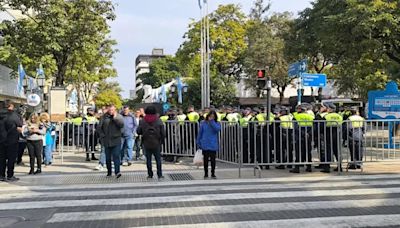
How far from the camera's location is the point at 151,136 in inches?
440

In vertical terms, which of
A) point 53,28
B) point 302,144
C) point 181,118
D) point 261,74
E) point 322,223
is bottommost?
point 322,223

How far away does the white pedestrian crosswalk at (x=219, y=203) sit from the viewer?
673 cm

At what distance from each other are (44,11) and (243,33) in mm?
33134

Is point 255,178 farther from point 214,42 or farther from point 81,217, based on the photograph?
point 214,42

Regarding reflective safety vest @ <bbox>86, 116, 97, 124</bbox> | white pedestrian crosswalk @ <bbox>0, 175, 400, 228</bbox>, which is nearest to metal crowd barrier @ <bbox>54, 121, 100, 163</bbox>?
reflective safety vest @ <bbox>86, 116, 97, 124</bbox>

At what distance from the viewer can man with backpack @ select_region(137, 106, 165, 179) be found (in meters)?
11.2

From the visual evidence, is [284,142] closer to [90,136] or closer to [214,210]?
[214,210]

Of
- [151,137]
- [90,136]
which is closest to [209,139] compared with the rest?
[151,137]

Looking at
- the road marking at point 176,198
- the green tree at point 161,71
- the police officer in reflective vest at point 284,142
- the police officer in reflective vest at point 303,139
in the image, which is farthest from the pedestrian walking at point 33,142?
the green tree at point 161,71

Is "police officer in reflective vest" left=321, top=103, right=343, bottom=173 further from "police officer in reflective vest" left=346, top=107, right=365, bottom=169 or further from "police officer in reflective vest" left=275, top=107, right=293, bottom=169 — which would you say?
"police officer in reflective vest" left=275, top=107, right=293, bottom=169

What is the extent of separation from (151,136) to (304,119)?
12.7 ft

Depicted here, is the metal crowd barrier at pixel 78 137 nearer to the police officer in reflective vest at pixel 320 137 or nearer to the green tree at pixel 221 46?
the police officer in reflective vest at pixel 320 137

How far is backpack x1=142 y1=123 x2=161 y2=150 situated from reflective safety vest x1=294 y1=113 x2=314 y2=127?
11.2 ft

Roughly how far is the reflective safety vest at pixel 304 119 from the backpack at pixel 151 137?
3.40 metres
